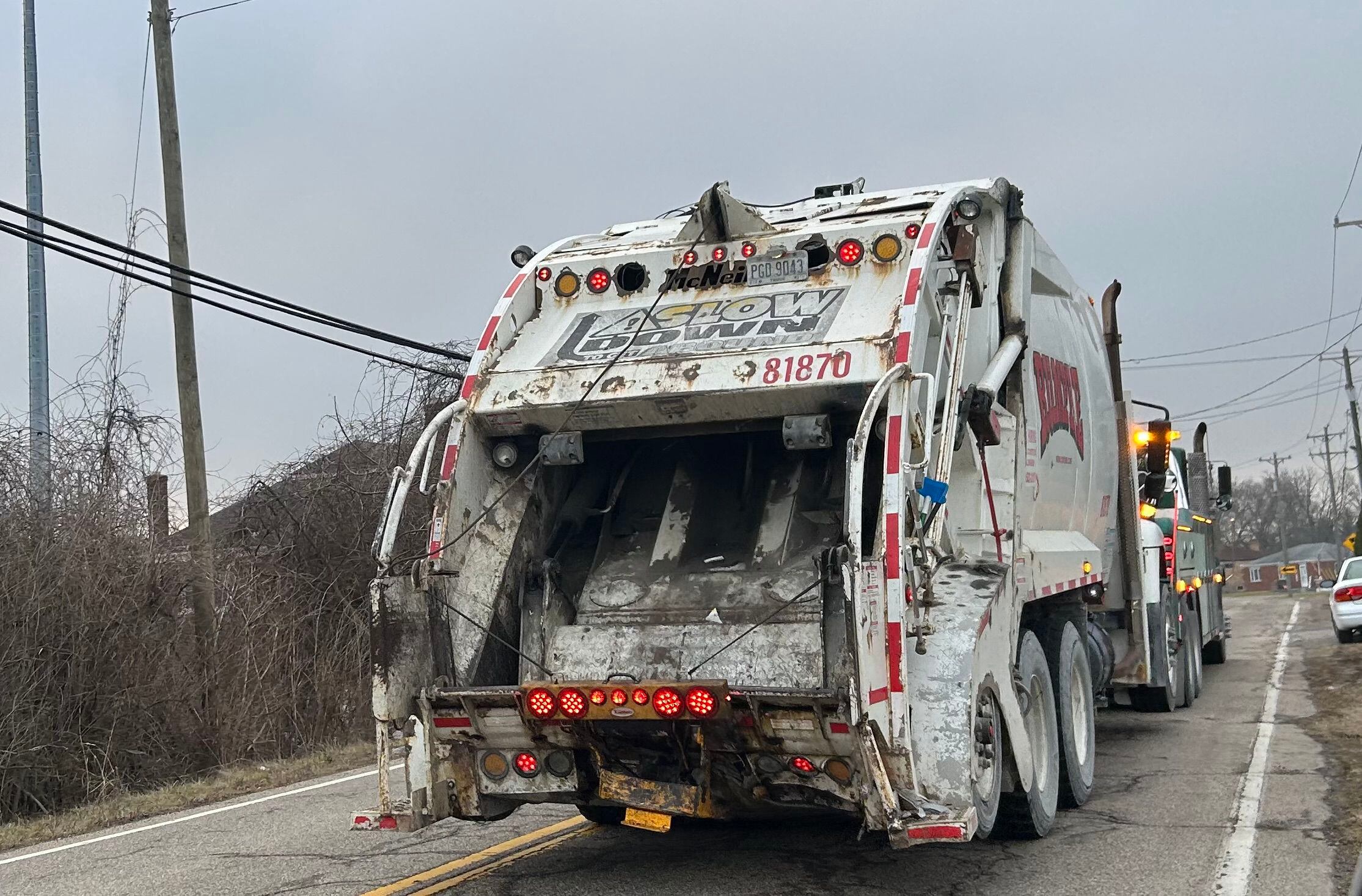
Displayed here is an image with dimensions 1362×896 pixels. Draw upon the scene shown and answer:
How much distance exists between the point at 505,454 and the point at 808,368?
1539 millimetres

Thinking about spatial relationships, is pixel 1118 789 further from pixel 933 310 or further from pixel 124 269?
pixel 124 269

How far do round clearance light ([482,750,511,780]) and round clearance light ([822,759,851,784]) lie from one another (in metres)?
1.40

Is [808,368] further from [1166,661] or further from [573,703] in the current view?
[1166,661]

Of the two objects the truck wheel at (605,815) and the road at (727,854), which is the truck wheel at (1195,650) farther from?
the truck wheel at (605,815)

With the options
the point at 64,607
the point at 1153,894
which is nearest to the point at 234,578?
the point at 64,607

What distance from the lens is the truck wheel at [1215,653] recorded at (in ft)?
58.6

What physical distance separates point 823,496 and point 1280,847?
275 centimetres

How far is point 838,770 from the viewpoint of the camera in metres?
5.43

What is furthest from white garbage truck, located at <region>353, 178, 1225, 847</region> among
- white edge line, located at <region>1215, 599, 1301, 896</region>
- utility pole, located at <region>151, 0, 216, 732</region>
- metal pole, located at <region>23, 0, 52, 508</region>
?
metal pole, located at <region>23, 0, 52, 508</region>

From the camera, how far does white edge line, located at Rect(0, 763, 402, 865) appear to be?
7809mm

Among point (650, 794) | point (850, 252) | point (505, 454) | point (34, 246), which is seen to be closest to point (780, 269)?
point (850, 252)

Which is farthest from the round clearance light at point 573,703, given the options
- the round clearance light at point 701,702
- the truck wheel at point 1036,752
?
the truck wheel at point 1036,752

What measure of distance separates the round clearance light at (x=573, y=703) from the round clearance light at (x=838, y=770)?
38.3 inches

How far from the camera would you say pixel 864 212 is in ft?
22.0
